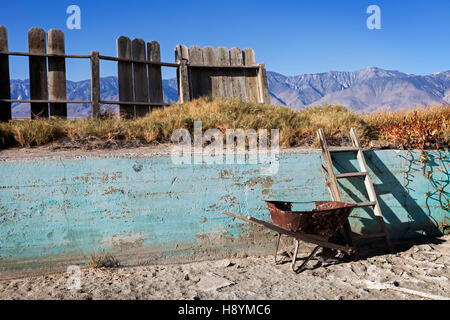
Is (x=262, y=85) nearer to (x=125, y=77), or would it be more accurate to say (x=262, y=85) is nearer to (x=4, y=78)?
(x=125, y=77)

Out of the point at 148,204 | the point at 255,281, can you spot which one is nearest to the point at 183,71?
the point at 148,204

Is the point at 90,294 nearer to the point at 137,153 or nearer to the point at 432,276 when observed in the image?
the point at 137,153

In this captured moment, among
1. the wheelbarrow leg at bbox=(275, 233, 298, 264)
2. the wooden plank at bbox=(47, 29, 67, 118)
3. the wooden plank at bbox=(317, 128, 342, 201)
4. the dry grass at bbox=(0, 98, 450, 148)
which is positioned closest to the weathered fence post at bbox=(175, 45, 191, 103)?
the dry grass at bbox=(0, 98, 450, 148)

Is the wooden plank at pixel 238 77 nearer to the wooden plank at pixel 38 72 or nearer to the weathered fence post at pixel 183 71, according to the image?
the weathered fence post at pixel 183 71

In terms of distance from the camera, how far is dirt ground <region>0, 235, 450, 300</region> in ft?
13.8

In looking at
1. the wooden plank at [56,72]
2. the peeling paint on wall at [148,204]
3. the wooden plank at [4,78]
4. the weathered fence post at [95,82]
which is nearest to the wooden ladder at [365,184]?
the peeling paint on wall at [148,204]

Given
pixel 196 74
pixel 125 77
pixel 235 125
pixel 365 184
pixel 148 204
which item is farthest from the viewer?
pixel 196 74

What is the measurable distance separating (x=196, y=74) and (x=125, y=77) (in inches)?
72.7

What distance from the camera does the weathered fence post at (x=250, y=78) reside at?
9.91 metres

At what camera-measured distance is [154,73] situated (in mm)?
9094

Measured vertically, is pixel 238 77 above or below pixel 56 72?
above
